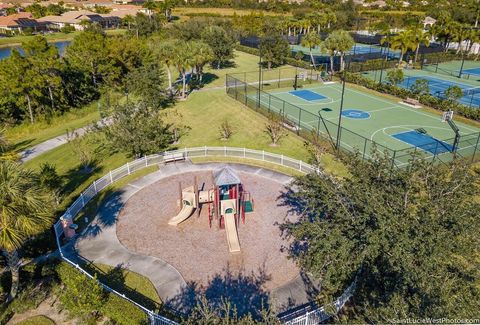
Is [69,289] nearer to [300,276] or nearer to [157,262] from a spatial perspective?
[157,262]

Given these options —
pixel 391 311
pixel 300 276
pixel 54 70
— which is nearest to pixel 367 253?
pixel 391 311

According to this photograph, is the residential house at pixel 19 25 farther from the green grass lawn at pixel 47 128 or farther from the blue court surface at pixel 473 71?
the blue court surface at pixel 473 71

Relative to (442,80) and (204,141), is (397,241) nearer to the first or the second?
(204,141)

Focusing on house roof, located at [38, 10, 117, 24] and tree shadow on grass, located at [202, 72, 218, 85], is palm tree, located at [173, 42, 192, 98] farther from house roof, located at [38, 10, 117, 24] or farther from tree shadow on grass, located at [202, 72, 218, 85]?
house roof, located at [38, 10, 117, 24]

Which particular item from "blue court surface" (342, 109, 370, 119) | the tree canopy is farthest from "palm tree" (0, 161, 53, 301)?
"blue court surface" (342, 109, 370, 119)

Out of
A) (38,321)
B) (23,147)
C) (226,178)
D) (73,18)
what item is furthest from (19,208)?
(73,18)

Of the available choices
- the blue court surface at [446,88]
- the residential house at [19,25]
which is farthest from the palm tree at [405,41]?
the residential house at [19,25]
